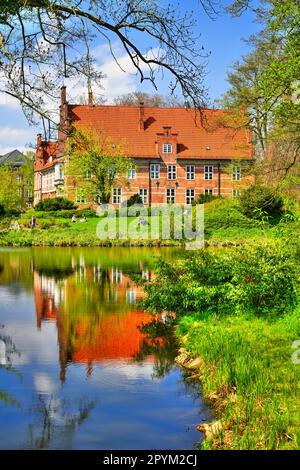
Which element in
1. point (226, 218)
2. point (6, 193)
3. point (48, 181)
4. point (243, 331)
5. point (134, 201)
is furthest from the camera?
point (48, 181)

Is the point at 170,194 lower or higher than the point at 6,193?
higher

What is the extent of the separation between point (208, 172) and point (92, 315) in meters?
46.9

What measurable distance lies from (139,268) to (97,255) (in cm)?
692

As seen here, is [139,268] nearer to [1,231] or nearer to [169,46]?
[169,46]

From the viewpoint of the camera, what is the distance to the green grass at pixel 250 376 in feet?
18.5

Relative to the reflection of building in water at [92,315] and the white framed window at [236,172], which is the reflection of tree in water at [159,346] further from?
the white framed window at [236,172]

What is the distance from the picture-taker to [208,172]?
192 ft

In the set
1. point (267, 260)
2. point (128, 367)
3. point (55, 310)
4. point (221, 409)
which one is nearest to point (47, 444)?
point (221, 409)

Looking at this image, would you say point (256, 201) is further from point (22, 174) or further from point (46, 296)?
point (22, 174)

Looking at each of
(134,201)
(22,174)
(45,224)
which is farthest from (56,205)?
(22,174)

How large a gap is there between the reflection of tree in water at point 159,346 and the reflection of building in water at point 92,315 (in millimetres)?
162

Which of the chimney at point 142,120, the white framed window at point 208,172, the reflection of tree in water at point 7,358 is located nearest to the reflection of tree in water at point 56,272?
the reflection of tree in water at point 7,358

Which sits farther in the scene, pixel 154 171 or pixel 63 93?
pixel 154 171

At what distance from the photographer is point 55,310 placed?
13797mm
